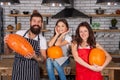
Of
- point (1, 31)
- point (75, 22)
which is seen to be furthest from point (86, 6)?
point (1, 31)

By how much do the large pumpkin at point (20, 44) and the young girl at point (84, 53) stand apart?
44 centimetres

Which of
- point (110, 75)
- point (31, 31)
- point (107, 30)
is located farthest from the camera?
point (107, 30)

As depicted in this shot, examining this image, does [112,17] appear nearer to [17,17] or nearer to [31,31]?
[17,17]

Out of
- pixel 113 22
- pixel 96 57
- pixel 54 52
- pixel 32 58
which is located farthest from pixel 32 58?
pixel 113 22

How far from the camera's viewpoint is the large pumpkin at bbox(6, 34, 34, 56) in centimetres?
277

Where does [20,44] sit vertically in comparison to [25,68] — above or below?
above

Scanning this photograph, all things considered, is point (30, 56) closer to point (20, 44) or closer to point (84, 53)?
point (20, 44)

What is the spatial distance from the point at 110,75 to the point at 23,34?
1211 mm

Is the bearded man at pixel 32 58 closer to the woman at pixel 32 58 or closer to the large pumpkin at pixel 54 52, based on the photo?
the woman at pixel 32 58

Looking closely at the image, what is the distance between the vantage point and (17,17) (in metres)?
6.34

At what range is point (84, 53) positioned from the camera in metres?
2.86

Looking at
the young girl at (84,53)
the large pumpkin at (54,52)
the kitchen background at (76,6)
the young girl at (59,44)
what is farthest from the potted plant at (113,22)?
the young girl at (84,53)

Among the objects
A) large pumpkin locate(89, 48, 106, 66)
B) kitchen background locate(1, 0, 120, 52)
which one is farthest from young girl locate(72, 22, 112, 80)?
kitchen background locate(1, 0, 120, 52)

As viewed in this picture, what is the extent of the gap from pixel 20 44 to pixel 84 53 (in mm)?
626
